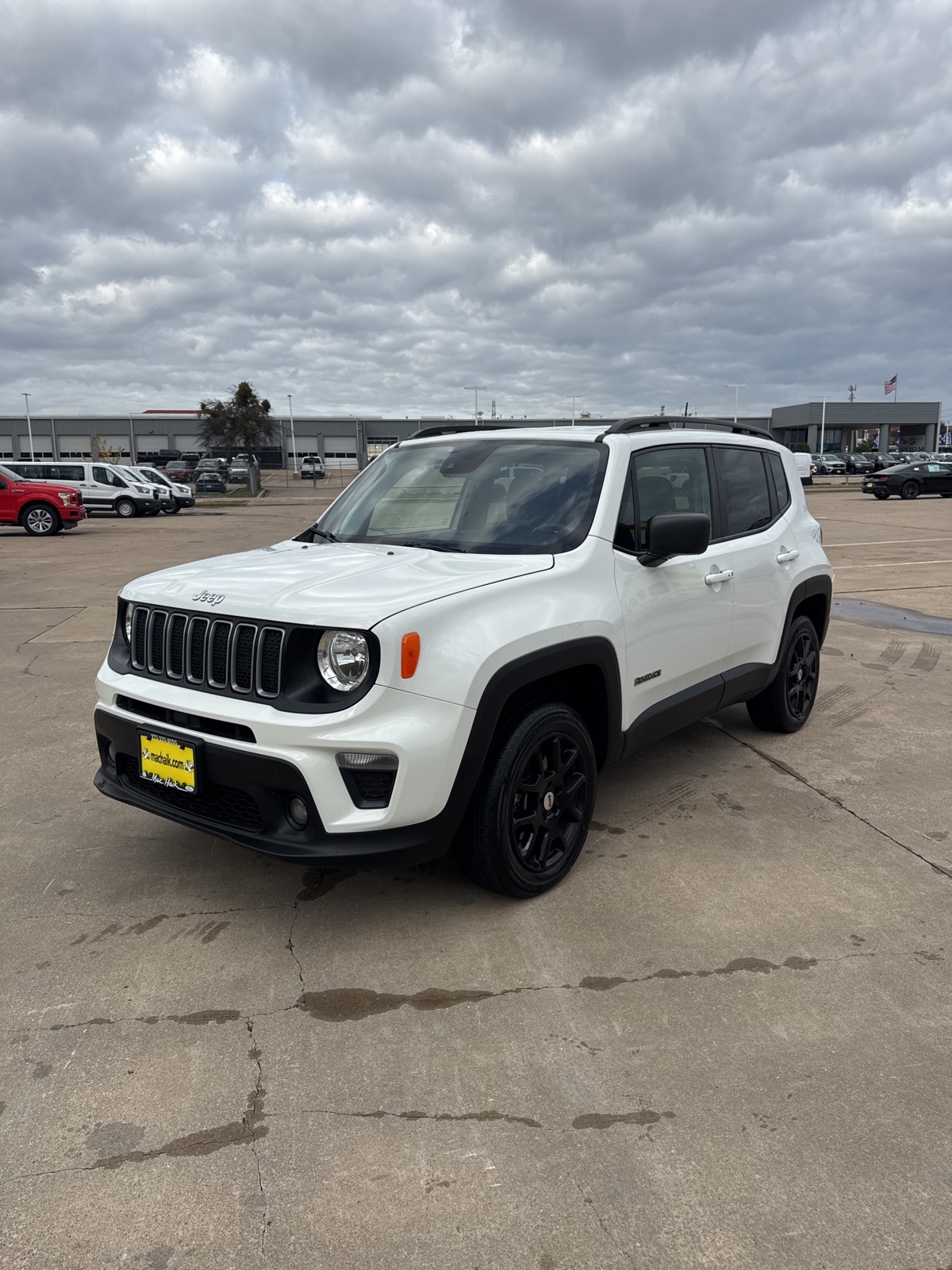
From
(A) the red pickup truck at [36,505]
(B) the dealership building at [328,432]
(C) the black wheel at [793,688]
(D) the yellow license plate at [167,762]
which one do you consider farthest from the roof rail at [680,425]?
(B) the dealership building at [328,432]

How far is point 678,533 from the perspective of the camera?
357 cm

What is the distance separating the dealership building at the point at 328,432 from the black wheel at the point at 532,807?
86.6 m

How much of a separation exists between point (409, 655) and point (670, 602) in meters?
1.58

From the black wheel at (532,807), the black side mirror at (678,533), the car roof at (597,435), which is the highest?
the car roof at (597,435)

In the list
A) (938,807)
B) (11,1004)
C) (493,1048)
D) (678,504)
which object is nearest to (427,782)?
(493,1048)

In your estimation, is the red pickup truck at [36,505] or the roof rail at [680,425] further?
the red pickup truck at [36,505]

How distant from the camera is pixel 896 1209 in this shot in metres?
2.01

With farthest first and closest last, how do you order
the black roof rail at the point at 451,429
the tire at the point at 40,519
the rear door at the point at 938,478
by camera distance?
the rear door at the point at 938,478
the tire at the point at 40,519
the black roof rail at the point at 451,429

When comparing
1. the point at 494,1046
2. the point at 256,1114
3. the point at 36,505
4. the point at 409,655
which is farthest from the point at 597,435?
the point at 36,505

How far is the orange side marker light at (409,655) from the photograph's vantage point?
285 centimetres

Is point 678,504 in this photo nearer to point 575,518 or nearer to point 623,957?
point 575,518

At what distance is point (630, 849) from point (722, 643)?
120cm

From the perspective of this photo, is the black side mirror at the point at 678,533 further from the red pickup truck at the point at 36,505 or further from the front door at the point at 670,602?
the red pickup truck at the point at 36,505

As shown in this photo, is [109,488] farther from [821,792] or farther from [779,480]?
[821,792]
